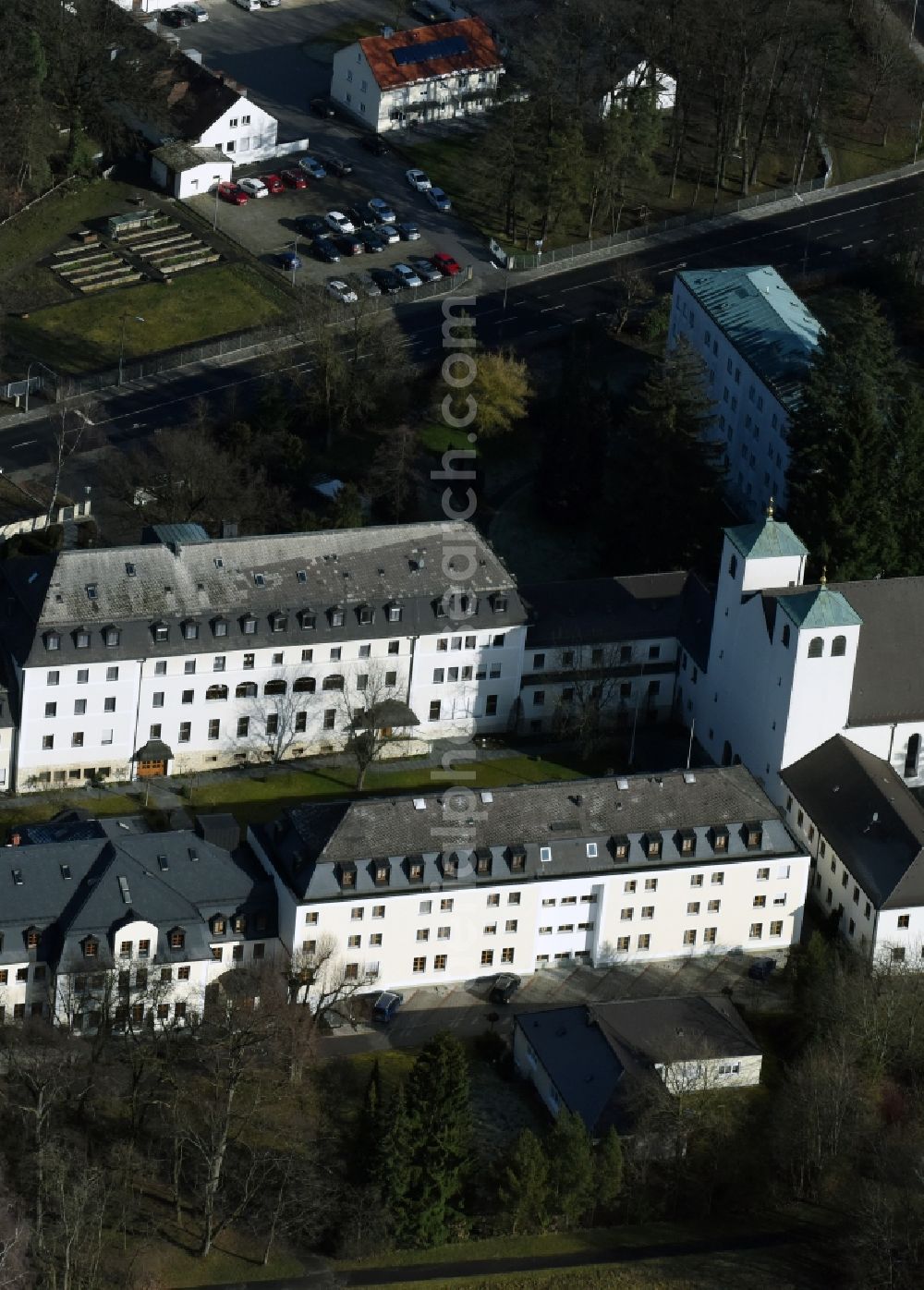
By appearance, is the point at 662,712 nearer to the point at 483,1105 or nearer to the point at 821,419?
the point at 821,419

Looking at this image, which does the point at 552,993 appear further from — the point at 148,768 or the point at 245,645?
the point at 148,768

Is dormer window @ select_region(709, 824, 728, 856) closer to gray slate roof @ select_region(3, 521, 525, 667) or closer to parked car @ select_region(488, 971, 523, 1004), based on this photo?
parked car @ select_region(488, 971, 523, 1004)

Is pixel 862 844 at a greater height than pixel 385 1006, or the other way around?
pixel 862 844

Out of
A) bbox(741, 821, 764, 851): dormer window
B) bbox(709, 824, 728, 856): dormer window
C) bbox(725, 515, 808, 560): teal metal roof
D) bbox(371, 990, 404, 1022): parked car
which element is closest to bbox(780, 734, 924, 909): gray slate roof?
bbox(741, 821, 764, 851): dormer window

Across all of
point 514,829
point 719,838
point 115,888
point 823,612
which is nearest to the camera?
point 115,888

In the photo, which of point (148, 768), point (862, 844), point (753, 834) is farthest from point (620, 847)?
point (148, 768)

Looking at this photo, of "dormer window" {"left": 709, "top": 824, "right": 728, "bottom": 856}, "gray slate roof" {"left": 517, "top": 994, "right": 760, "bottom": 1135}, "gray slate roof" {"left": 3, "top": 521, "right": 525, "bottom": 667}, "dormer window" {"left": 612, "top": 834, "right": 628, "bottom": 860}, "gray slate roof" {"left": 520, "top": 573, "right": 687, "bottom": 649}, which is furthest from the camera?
"gray slate roof" {"left": 520, "top": 573, "right": 687, "bottom": 649}

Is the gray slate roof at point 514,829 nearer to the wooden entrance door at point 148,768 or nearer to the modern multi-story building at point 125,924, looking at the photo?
the modern multi-story building at point 125,924

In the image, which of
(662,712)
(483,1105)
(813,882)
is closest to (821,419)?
(662,712)
